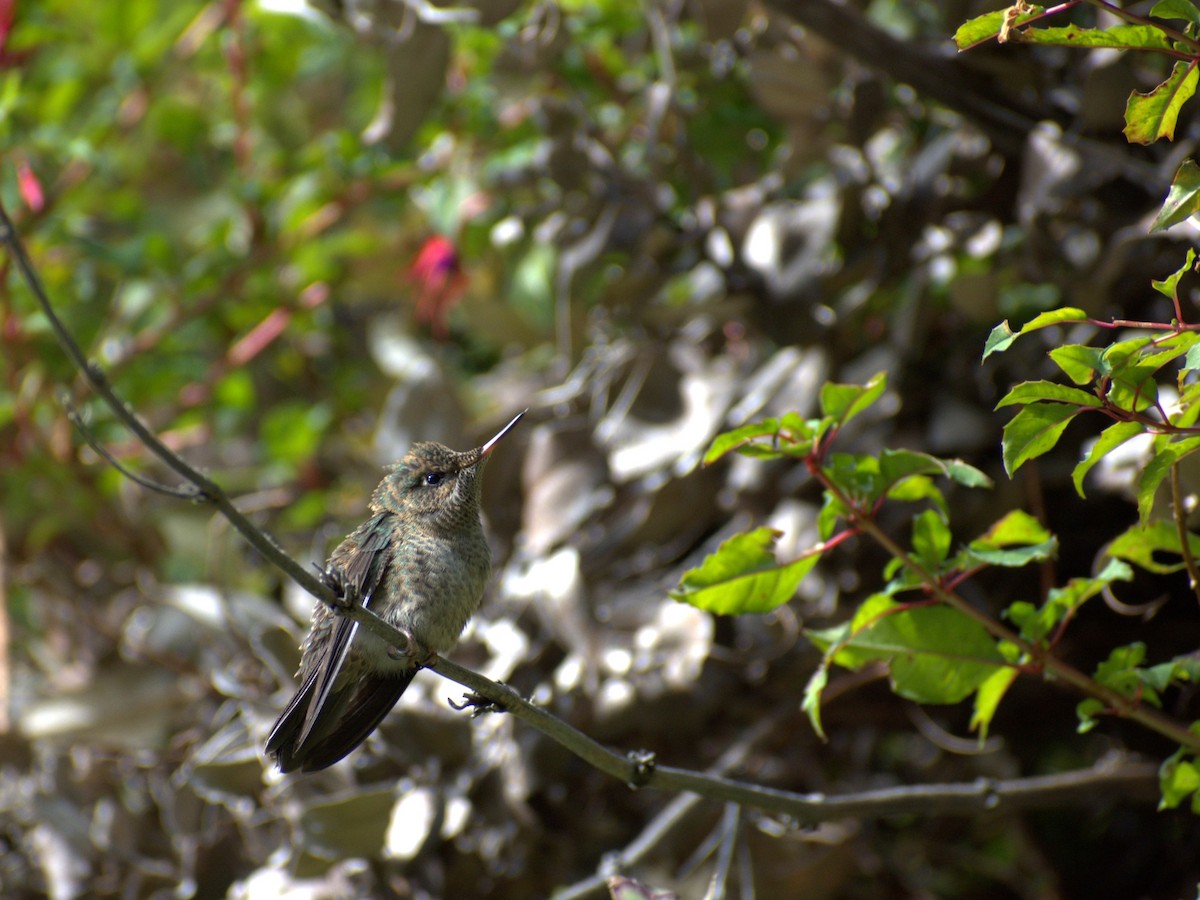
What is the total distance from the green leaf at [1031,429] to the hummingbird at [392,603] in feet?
2.61

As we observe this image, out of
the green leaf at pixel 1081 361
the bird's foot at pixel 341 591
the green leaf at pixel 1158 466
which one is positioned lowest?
the bird's foot at pixel 341 591

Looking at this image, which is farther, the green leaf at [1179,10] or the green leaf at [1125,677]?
the green leaf at [1125,677]

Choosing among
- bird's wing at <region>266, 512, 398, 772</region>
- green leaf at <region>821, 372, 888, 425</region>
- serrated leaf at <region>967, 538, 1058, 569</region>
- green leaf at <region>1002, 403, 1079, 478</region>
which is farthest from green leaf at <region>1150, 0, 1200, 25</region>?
bird's wing at <region>266, 512, 398, 772</region>

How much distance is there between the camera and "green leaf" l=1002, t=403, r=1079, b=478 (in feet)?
4.21

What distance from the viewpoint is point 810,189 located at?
270 centimetres

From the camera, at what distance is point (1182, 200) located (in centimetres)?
117

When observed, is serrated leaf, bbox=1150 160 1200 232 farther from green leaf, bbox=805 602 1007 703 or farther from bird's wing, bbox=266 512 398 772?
bird's wing, bbox=266 512 398 772

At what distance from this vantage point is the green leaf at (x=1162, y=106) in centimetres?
123

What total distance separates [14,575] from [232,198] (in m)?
1.21

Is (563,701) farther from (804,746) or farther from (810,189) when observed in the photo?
(810,189)

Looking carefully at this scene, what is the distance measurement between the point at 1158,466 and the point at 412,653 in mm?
1001

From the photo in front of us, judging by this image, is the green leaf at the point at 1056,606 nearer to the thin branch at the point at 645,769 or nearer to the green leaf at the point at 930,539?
the green leaf at the point at 930,539

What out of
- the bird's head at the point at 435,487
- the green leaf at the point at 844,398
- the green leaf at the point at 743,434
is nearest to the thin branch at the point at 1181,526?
the green leaf at the point at 844,398

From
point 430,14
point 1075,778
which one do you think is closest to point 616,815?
point 1075,778
